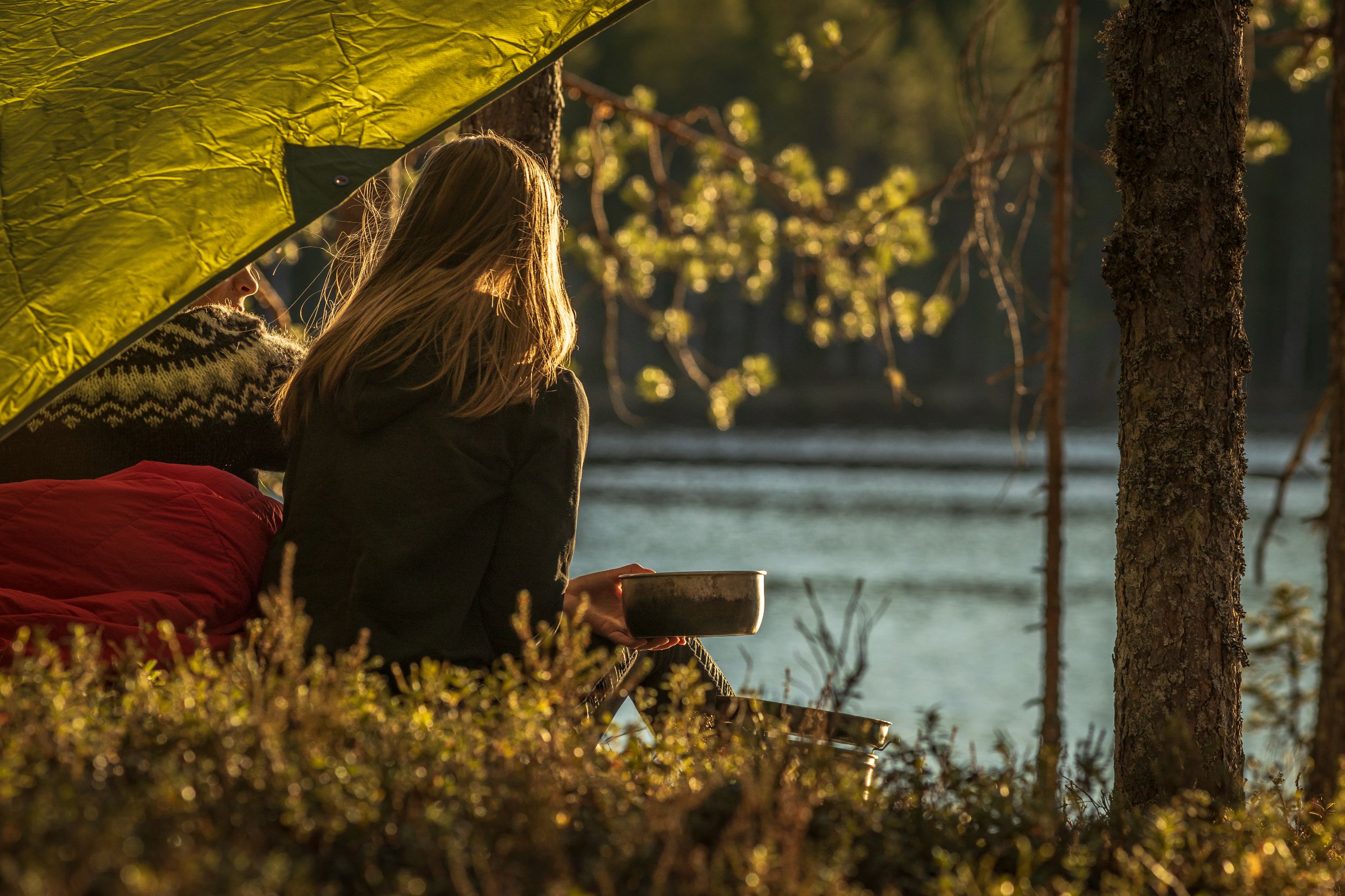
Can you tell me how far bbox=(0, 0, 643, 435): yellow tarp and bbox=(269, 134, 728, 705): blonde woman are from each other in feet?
1.09

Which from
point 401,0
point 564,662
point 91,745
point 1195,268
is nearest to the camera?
point 91,745

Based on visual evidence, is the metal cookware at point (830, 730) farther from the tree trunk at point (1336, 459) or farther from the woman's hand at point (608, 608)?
the tree trunk at point (1336, 459)

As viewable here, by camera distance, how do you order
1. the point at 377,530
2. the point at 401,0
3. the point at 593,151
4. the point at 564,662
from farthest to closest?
the point at 593,151 < the point at 401,0 < the point at 377,530 < the point at 564,662

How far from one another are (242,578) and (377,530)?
34 cm

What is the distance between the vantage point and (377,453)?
260cm

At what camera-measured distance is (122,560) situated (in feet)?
8.40

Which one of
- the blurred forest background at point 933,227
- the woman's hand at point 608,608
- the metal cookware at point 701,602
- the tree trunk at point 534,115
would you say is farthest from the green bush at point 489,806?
the blurred forest background at point 933,227

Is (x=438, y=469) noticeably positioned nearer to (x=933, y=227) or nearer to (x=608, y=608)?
(x=608, y=608)

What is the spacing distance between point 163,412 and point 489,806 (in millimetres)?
1621

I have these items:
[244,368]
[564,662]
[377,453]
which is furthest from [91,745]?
[244,368]

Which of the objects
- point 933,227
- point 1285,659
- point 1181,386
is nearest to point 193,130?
point 1181,386

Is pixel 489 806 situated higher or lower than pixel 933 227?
lower

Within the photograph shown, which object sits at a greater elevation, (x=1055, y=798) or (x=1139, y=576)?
(x=1139, y=576)

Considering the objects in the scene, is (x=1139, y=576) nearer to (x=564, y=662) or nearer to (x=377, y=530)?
(x=564, y=662)
